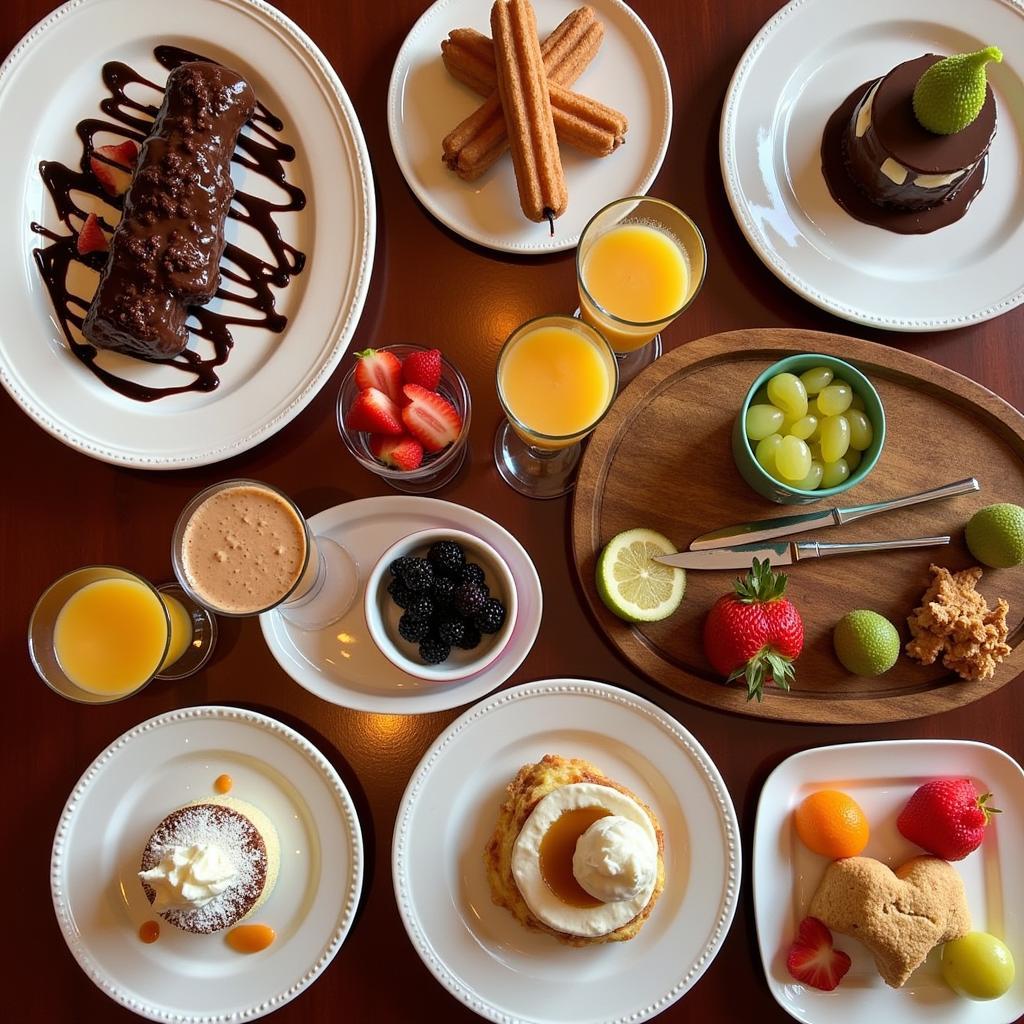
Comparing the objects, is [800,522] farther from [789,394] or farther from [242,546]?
[242,546]

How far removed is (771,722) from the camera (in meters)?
1.68

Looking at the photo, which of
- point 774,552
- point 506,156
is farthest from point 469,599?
point 506,156

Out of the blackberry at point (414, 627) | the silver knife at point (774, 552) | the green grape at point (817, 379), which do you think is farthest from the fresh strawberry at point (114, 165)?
the green grape at point (817, 379)

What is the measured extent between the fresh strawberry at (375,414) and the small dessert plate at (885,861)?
3.60 feet

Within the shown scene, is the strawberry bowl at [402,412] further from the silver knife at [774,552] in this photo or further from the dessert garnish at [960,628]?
the dessert garnish at [960,628]

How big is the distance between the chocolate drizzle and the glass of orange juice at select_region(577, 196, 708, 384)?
2.21 ft

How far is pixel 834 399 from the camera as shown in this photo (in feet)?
5.22

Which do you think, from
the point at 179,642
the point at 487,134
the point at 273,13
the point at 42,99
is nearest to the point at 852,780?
the point at 179,642

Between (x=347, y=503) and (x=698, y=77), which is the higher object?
(x=698, y=77)

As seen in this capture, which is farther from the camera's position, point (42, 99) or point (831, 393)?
point (42, 99)

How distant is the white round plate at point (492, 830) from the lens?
1547 mm

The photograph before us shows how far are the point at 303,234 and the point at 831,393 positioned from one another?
1221 mm

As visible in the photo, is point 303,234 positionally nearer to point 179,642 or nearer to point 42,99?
point 42,99

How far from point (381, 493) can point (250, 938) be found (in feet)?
3.16
